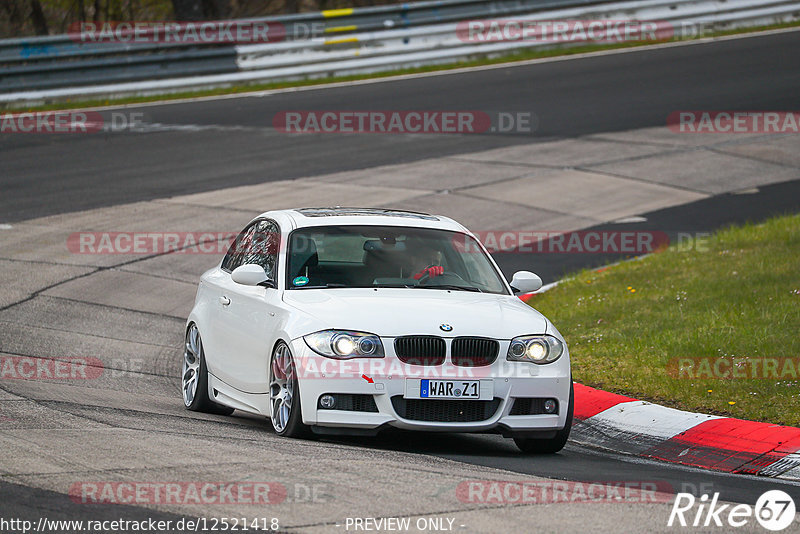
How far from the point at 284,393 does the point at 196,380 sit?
1691 millimetres

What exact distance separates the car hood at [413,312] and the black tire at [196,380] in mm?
1390

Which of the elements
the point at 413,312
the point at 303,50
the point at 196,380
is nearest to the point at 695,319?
the point at 413,312

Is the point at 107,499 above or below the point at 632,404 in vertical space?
above

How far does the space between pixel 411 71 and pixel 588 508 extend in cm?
2230

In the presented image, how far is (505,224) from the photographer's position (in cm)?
1672

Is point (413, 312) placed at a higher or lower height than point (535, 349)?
higher

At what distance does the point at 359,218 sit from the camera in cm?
911

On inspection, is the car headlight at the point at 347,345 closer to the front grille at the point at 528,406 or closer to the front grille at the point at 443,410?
the front grille at the point at 443,410

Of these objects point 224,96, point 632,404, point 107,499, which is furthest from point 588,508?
point 224,96

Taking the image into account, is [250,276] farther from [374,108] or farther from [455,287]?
[374,108]

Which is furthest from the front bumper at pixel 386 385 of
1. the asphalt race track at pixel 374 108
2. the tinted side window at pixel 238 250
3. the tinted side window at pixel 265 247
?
the asphalt race track at pixel 374 108

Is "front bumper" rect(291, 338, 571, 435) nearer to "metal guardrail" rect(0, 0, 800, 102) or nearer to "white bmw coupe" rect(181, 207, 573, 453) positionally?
"white bmw coupe" rect(181, 207, 573, 453)

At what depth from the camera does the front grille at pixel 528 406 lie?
7782 mm

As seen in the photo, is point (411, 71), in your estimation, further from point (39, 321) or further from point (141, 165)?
point (39, 321)
